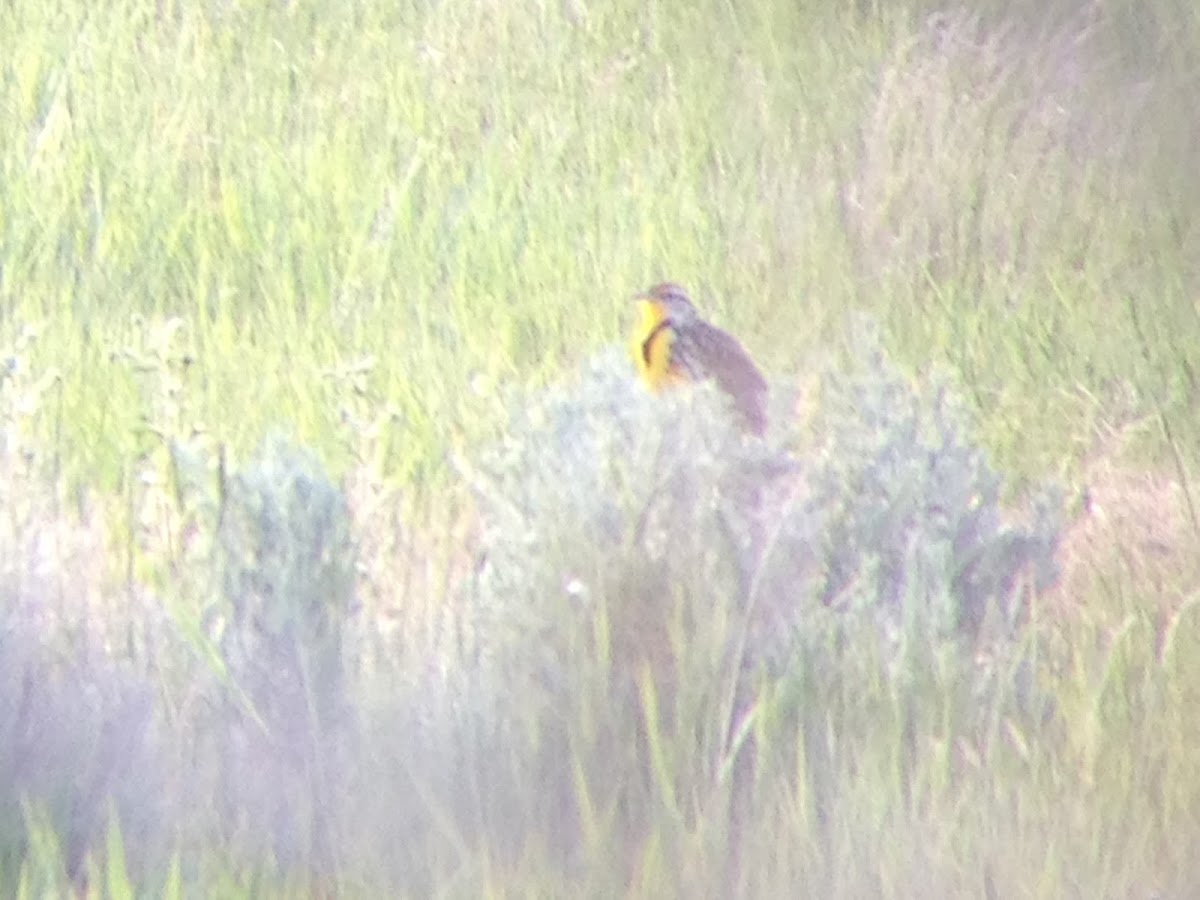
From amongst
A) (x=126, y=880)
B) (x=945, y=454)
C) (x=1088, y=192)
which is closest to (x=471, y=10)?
(x=1088, y=192)

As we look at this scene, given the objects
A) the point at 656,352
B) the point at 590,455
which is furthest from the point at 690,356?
the point at 590,455

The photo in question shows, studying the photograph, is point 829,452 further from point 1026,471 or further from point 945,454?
point 1026,471

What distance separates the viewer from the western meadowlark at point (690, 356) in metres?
3.60

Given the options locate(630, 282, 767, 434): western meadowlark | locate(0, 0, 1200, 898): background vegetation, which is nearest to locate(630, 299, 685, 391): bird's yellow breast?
locate(630, 282, 767, 434): western meadowlark

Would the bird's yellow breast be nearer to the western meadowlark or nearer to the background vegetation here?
the western meadowlark

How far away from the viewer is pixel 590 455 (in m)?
2.87

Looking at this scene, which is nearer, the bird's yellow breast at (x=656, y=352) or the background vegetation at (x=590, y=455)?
the background vegetation at (x=590, y=455)

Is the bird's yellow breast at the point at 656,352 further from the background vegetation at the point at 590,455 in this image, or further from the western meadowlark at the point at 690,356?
the background vegetation at the point at 590,455

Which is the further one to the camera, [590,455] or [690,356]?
[690,356]

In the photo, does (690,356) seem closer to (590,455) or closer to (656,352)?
(656,352)

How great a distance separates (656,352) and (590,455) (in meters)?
0.81

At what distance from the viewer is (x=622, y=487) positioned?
2.84m

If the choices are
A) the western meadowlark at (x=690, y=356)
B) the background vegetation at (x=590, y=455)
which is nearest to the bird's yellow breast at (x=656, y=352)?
the western meadowlark at (x=690, y=356)

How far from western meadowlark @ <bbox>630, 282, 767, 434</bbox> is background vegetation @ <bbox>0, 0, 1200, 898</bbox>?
0.09m
